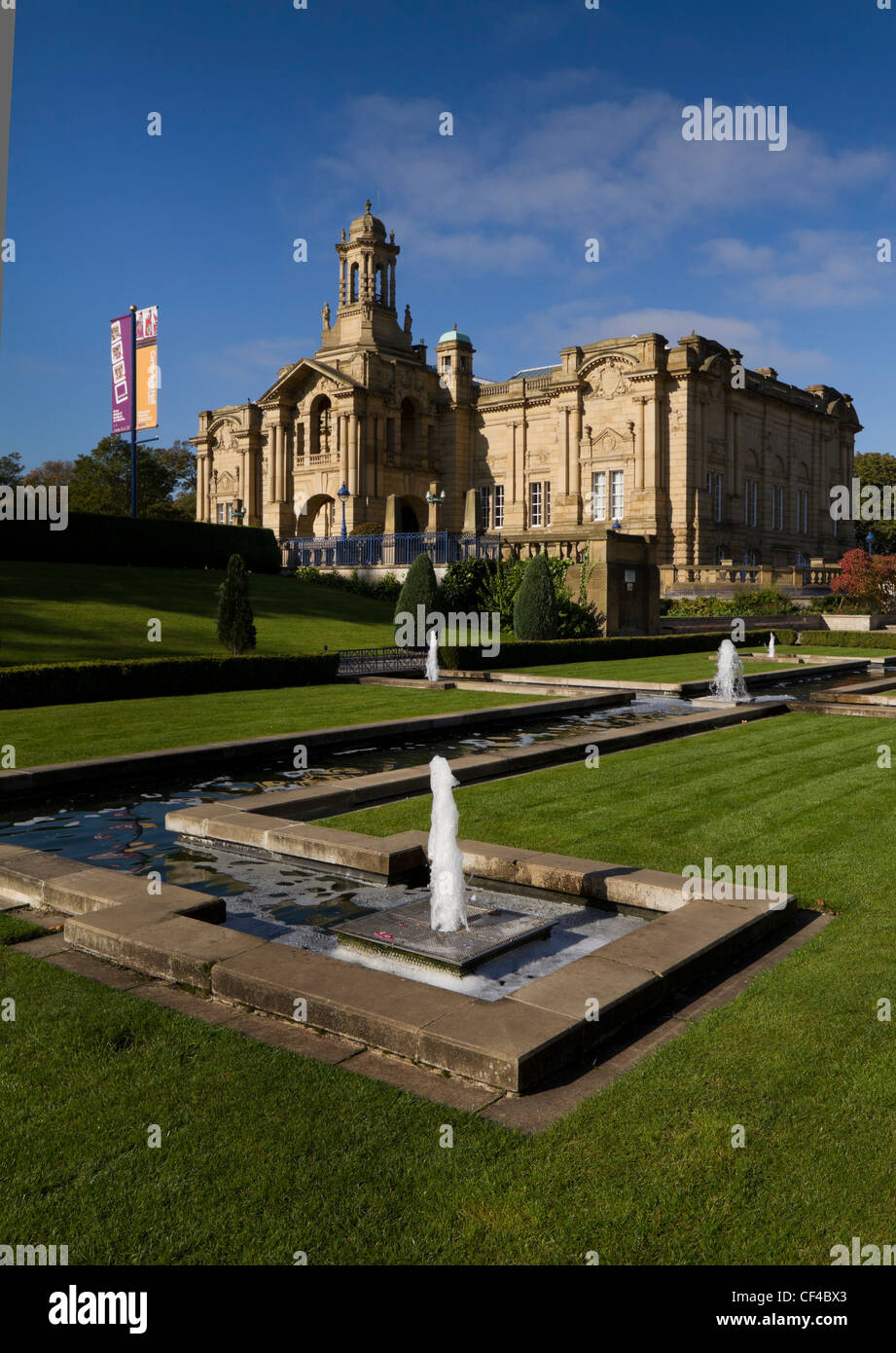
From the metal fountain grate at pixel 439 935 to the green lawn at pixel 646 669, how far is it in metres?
15.2

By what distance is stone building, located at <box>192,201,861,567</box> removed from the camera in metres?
50.6

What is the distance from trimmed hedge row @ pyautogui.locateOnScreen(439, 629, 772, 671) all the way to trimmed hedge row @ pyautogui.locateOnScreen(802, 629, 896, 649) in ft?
6.14

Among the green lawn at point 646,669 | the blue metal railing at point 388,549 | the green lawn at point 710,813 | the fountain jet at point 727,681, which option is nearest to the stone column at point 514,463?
the blue metal railing at point 388,549

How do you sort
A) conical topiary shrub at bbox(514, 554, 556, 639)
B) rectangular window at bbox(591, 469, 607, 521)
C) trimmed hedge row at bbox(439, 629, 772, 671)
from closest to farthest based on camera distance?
trimmed hedge row at bbox(439, 629, 772, 671)
conical topiary shrub at bbox(514, 554, 556, 639)
rectangular window at bbox(591, 469, 607, 521)

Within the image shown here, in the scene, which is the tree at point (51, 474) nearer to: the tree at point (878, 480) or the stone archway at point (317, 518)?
the stone archway at point (317, 518)

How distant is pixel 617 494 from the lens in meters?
52.6

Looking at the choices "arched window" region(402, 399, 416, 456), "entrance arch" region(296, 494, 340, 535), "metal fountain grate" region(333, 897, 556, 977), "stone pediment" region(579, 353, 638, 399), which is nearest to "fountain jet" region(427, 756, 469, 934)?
"metal fountain grate" region(333, 897, 556, 977)

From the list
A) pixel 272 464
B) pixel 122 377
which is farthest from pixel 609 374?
pixel 122 377

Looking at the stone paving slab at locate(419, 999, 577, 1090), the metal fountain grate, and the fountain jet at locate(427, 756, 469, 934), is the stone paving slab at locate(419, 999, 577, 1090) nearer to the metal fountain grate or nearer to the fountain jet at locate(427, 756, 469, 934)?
the metal fountain grate

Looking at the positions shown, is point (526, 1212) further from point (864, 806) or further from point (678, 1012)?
point (864, 806)

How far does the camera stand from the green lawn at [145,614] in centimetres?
2364

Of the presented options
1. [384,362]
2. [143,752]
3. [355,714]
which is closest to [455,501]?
[384,362]

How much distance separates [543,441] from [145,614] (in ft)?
111

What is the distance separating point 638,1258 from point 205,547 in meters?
40.5
